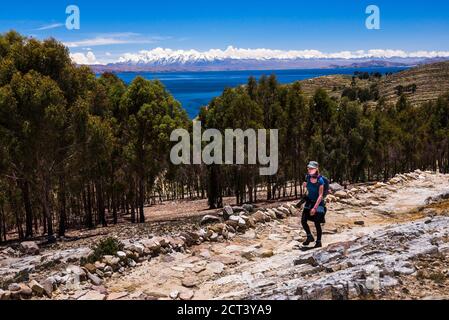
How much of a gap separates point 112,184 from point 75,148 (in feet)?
25.8

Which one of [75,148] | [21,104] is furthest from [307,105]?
[21,104]

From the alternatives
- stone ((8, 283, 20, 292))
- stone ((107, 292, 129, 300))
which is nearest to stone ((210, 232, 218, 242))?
stone ((107, 292, 129, 300))

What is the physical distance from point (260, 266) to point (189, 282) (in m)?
2.33

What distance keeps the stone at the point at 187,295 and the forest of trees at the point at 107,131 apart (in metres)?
16.0

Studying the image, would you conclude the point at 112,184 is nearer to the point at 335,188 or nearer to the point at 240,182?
the point at 240,182

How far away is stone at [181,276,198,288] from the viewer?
11.9m

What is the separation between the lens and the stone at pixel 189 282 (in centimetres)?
1189

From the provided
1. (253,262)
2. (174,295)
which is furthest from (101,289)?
(253,262)

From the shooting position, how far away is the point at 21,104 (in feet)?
76.3

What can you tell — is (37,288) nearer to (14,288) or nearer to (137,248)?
(14,288)

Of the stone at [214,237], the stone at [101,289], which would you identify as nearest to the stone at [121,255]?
the stone at [101,289]

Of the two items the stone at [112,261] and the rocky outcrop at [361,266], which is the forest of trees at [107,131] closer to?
the stone at [112,261]

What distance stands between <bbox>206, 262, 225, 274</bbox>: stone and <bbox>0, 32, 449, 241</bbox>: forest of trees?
14.8 m

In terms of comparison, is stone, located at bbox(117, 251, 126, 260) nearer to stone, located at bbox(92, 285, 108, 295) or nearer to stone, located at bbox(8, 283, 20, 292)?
stone, located at bbox(92, 285, 108, 295)
